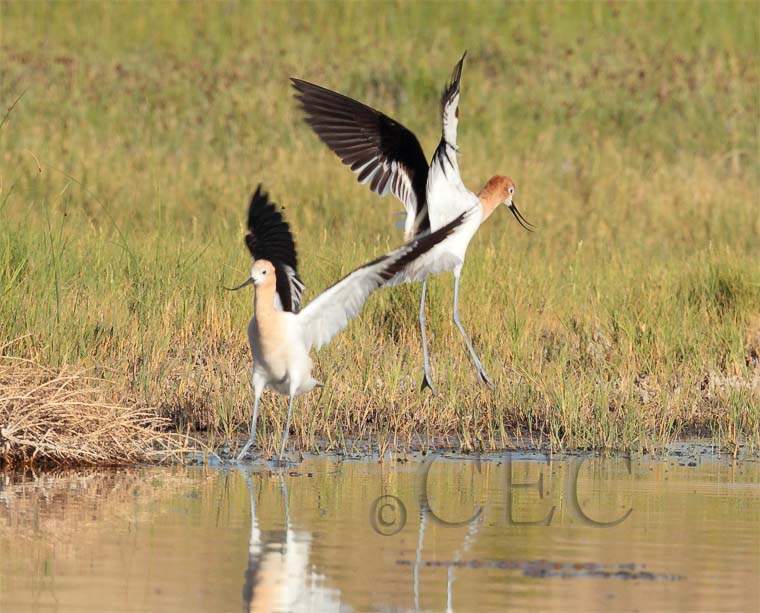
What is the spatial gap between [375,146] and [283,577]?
4720 mm

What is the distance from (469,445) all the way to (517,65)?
15772 millimetres

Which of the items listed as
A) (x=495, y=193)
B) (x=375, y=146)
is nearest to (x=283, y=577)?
(x=375, y=146)

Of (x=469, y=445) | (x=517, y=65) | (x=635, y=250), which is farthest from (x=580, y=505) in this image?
(x=517, y=65)

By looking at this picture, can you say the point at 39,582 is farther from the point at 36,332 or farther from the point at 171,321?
the point at 171,321

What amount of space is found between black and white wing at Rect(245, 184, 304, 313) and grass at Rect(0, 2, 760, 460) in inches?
24.2

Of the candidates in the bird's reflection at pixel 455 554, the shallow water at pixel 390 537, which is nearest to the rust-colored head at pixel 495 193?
the shallow water at pixel 390 537

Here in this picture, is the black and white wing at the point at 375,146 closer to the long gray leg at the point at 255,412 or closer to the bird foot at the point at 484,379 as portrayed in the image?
the bird foot at the point at 484,379

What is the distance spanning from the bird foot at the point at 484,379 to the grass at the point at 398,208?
4.5 inches

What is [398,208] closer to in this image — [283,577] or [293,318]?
[293,318]

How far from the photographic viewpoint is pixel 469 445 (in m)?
7.67

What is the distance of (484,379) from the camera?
864cm

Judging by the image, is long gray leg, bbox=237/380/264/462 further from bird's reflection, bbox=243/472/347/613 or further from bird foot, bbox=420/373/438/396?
bird's reflection, bbox=243/472/347/613
